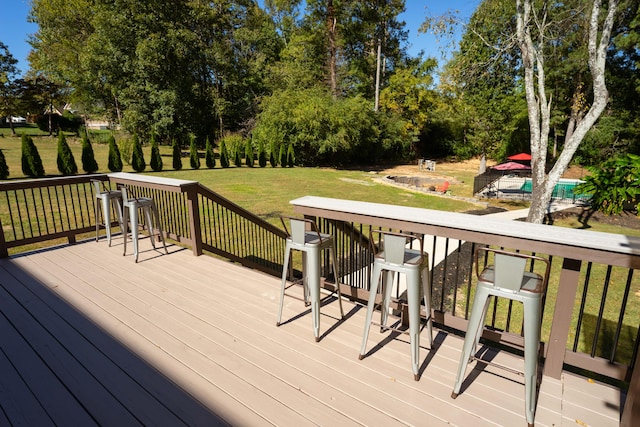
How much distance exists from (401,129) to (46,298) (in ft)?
76.2

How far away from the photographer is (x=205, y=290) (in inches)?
130

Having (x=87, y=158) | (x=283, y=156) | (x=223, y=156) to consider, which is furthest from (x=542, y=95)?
(x=87, y=158)

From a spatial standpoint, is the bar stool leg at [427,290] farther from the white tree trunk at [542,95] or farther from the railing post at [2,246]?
the white tree trunk at [542,95]

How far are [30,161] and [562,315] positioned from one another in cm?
1520

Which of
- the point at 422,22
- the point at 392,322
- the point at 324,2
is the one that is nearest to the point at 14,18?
the point at 324,2

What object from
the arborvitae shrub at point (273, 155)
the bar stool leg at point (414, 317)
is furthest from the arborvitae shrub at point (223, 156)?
the bar stool leg at point (414, 317)

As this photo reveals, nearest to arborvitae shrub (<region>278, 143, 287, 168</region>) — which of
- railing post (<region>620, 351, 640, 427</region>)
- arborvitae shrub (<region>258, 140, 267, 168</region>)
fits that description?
arborvitae shrub (<region>258, 140, 267, 168</region>)

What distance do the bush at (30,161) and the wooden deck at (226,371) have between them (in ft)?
37.1

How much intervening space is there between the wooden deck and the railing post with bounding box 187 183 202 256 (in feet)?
3.57

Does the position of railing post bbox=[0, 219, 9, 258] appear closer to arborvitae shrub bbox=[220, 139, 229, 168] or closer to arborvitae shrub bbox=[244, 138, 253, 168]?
arborvitae shrub bbox=[220, 139, 229, 168]

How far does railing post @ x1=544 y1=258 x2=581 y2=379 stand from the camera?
6.20 ft

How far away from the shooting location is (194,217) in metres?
4.20

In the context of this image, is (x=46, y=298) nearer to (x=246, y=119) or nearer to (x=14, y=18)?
(x=246, y=119)

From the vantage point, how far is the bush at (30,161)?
1166 centimetres
